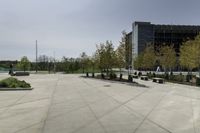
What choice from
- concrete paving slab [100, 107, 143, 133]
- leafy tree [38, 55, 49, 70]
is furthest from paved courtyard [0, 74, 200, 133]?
leafy tree [38, 55, 49, 70]

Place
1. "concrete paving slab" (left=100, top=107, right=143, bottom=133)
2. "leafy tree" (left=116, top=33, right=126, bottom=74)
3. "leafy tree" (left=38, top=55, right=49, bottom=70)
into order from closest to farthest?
"concrete paving slab" (left=100, top=107, right=143, bottom=133) → "leafy tree" (left=116, top=33, right=126, bottom=74) → "leafy tree" (left=38, top=55, right=49, bottom=70)

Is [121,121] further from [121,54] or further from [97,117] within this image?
[121,54]

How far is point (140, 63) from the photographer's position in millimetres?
60125

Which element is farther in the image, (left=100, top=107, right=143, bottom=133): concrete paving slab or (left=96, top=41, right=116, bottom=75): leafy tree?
(left=96, top=41, right=116, bottom=75): leafy tree

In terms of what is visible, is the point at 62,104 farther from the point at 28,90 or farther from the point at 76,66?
the point at 76,66

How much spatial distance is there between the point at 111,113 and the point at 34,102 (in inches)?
209

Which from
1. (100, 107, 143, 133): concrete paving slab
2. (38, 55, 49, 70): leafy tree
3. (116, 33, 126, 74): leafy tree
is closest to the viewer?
(100, 107, 143, 133): concrete paving slab

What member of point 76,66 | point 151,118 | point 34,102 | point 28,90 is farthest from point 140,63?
point 151,118

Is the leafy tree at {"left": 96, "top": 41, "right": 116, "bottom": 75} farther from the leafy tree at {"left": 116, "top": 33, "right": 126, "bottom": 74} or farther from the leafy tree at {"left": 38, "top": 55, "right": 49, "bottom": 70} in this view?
the leafy tree at {"left": 38, "top": 55, "right": 49, "bottom": 70}

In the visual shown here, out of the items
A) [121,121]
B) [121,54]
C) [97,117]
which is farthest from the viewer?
[121,54]

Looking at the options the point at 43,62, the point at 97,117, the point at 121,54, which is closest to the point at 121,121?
the point at 97,117

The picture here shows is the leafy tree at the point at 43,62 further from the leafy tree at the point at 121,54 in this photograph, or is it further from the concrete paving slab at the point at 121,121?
the concrete paving slab at the point at 121,121

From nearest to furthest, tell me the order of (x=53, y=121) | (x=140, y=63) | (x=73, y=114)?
(x=53, y=121) < (x=73, y=114) < (x=140, y=63)

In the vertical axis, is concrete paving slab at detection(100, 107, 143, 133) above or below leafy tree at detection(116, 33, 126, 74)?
below
